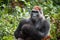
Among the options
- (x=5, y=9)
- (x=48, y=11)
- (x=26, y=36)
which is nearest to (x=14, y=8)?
(x=5, y=9)

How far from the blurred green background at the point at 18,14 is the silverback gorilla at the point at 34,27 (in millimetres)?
1107

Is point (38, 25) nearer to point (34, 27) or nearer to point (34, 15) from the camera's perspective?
point (34, 27)

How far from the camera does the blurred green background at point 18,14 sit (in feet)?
20.2

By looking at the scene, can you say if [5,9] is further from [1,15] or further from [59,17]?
[59,17]

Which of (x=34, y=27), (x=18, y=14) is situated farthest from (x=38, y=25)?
(x=18, y=14)

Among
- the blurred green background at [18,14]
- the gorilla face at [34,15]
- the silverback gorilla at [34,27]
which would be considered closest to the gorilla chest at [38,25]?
the silverback gorilla at [34,27]

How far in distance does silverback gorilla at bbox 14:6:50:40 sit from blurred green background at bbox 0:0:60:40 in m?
1.11

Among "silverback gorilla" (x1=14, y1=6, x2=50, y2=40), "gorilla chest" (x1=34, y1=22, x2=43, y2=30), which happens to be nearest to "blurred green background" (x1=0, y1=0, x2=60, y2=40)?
"silverback gorilla" (x1=14, y1=6, x2=50, y2=40)

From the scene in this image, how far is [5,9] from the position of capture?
283 inches

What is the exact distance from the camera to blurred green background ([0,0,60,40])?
616 centimetres

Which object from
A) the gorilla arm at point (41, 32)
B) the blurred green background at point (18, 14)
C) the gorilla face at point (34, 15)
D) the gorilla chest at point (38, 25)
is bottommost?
the blurred green background at point (18, 14)

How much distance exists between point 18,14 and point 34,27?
2062 mm

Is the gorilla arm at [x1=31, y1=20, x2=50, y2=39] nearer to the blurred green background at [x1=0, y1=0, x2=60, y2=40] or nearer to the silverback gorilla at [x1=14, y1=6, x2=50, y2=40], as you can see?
the silverback gorilla at [x1=14, y1=6, x2=50, y2=40]

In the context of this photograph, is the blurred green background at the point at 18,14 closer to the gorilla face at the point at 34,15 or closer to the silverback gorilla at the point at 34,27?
the silverback gorilla at the point at 34,27
